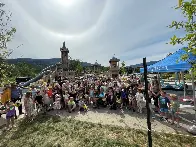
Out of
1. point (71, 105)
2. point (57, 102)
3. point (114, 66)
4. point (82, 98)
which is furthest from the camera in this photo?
point (114, 66)

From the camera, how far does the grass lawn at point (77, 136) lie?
7.41 m

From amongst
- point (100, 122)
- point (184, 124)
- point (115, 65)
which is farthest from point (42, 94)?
point (115, 65)

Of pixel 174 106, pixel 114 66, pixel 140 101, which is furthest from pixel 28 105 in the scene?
pixel 114 66

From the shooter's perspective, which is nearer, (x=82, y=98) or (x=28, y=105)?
(x=28, y=105)

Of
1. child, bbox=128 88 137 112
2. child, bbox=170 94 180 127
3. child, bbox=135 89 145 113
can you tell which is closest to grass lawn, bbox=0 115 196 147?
child, bbox=170 94 180 127

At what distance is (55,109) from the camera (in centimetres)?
1271

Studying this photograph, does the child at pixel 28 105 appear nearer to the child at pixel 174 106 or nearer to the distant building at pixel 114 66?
the child at pixel 174 106

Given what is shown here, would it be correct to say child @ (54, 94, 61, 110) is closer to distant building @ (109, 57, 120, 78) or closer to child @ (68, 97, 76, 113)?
child @ (68, 97, 76, 113)

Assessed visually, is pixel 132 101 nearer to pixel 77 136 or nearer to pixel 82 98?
pixel 82 98

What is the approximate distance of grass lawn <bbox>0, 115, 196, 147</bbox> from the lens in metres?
7.41

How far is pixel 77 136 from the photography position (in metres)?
8.34

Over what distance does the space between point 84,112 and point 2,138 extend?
4.95m

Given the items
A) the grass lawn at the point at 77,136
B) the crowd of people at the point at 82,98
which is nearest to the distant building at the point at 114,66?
the crowd of people at the point at 82,98

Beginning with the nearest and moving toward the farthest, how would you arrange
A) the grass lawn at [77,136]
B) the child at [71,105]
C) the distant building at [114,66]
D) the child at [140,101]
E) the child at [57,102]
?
the grass lawn at [77,136] → the child at [140,101] → the child at [71,105] → the child at [57,102] → the distant building at [114,66]
